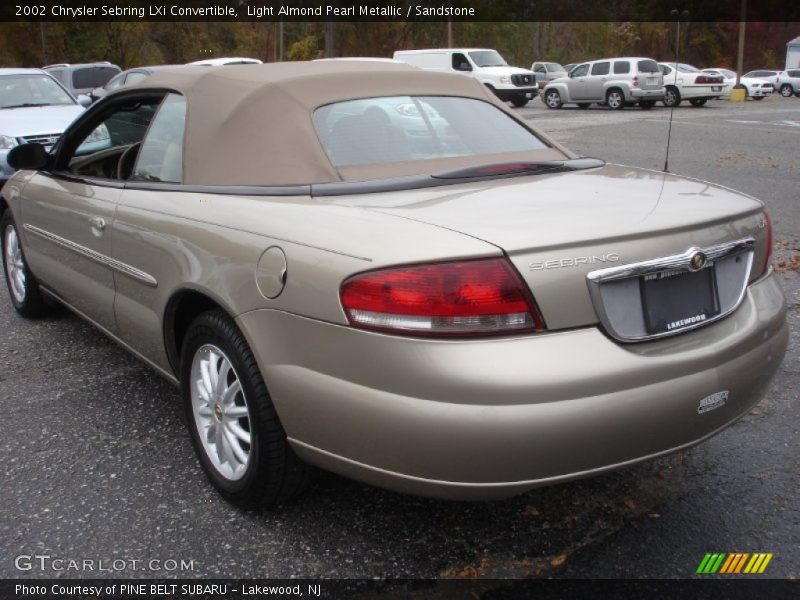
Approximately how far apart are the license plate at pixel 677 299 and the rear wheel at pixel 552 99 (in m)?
27.7

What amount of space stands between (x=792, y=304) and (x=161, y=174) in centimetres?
403

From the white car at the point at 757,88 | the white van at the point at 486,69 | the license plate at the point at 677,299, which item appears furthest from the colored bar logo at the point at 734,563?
the white car at the point at 757,88

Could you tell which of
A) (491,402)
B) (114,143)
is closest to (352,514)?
(491,402)

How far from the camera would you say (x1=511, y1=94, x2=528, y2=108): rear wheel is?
2858 cm

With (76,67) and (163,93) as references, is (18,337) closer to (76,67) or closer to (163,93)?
(163,93)

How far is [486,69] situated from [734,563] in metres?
27.2

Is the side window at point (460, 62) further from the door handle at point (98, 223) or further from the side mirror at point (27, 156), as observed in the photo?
the door handle at point (98, 223)

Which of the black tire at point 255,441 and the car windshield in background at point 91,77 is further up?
the car windshield in background at point 91,77

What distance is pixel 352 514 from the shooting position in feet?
9.34

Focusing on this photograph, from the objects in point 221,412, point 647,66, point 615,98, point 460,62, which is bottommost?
point 221,412

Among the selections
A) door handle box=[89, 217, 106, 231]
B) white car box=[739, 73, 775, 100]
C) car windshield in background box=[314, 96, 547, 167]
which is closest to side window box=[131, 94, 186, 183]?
door handle box=[89, 217, 106, 231]

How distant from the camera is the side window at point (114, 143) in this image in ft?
12.2

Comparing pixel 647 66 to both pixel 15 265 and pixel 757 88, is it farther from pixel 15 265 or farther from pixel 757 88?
pixel 15 265

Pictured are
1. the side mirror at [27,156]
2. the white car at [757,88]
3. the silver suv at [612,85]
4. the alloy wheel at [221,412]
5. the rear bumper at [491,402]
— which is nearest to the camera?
the rear bumper at [491,402]
